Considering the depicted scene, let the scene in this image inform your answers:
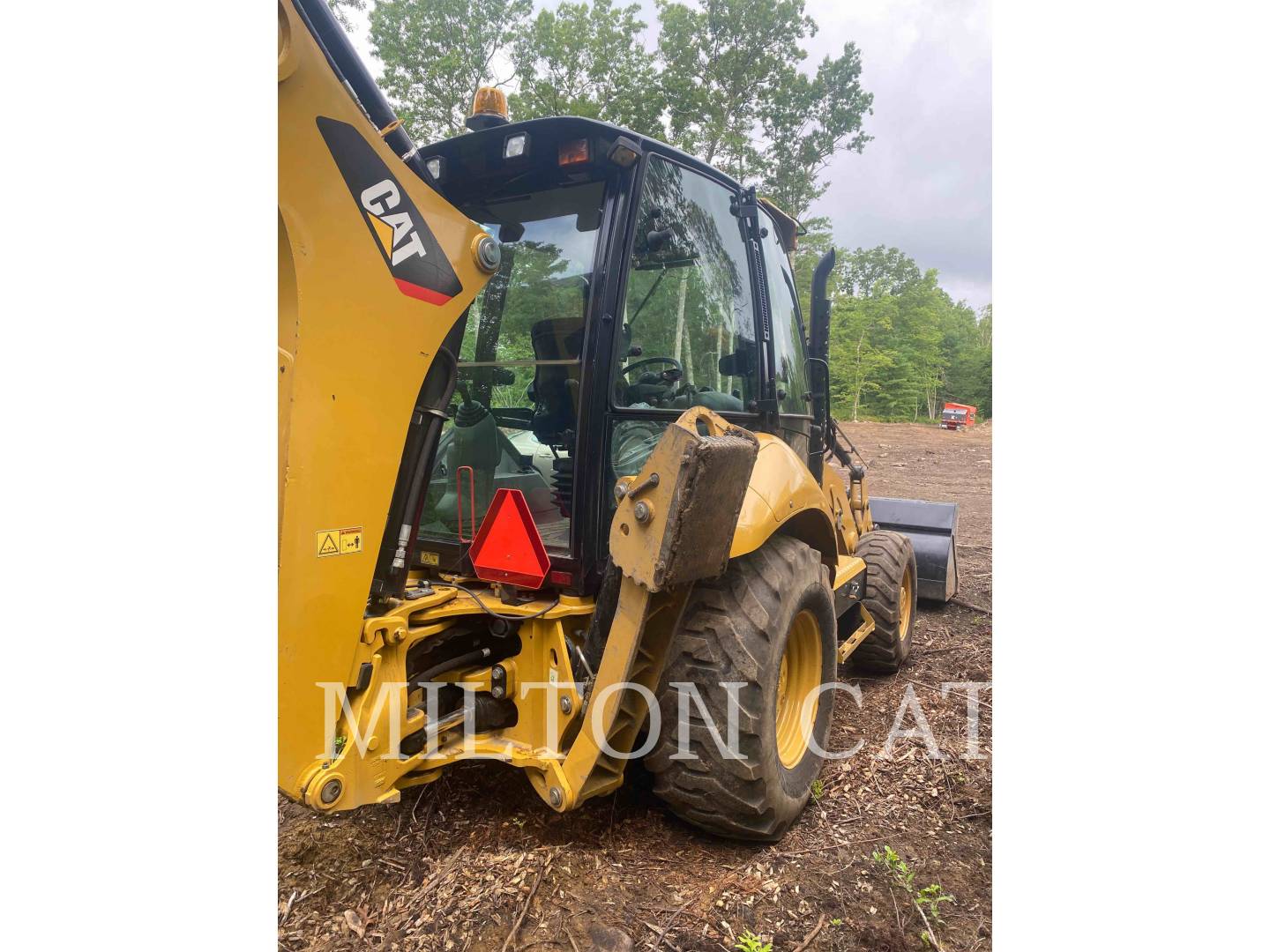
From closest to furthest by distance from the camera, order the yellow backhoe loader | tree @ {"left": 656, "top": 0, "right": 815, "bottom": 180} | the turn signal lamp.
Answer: the yellow backhoe loader, the turn signal lamp, tree @ {"left": 656, "top": 0, "right": 815, "bottom": 180}

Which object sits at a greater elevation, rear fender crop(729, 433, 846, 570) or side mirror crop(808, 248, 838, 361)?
side mirror crop(808, 248, 838, 361)

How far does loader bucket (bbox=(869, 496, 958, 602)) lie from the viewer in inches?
216

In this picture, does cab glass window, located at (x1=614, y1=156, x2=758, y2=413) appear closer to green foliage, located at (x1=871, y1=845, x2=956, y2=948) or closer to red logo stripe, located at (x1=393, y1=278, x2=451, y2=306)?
red logo stripe, located at (x1=393, y1=278, x2=451, y2=306)

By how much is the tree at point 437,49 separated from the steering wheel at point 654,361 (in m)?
11.4

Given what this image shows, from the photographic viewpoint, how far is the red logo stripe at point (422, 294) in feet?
6.40

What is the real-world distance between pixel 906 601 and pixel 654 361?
281cm

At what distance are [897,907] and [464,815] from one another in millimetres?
1517

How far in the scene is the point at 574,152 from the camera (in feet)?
8.21

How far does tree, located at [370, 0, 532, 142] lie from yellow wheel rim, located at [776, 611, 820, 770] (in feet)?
39.5

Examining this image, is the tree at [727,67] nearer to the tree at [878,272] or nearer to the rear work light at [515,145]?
the rear work light at [515,145]

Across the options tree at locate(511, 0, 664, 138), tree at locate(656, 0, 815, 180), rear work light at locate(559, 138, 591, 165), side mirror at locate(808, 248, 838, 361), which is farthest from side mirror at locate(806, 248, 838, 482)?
tree at locate(511, 0, 664, 138)

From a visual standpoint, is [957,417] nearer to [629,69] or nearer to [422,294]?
[629,69]

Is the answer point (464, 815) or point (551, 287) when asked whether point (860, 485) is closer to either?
point (551, 287)

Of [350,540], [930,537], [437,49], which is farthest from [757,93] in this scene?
[350,540]
